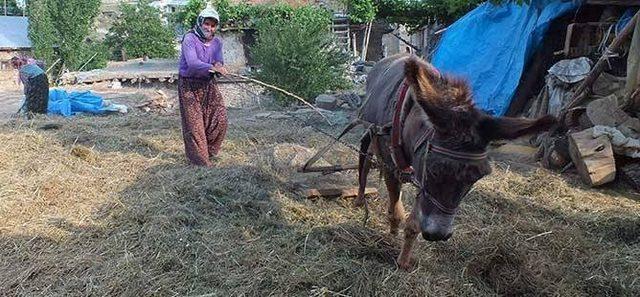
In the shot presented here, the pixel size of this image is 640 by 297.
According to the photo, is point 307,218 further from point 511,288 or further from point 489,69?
point 489,69

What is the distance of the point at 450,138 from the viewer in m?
2.62

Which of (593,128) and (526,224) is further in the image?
(593,128)

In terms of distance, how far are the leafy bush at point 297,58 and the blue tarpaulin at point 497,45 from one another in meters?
3.12

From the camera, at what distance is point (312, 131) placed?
28.2ft

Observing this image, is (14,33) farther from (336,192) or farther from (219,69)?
(336,192)

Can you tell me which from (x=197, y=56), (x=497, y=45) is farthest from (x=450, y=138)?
(x=497, y=45)

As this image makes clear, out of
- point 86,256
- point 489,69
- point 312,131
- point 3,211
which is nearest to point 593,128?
point 489,69

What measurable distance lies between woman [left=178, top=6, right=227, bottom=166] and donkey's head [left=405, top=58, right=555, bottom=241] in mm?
3420

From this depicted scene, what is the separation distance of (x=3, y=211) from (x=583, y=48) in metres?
7.39

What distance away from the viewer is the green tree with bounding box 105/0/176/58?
3253 centimetres

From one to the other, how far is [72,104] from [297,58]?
4948mm

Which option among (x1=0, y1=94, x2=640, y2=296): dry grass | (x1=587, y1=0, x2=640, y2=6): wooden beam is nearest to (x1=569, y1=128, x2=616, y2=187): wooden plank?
(x1=0, y1=94, x2=640, y2=296): dry grass

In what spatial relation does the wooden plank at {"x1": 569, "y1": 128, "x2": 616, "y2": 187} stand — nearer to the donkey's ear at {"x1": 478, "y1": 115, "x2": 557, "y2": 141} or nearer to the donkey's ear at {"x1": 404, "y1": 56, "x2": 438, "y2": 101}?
the donkey's ear at {"x1": 478, "y1": 115, "x2": 557, "y2": 141}

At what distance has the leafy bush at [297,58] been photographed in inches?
482
